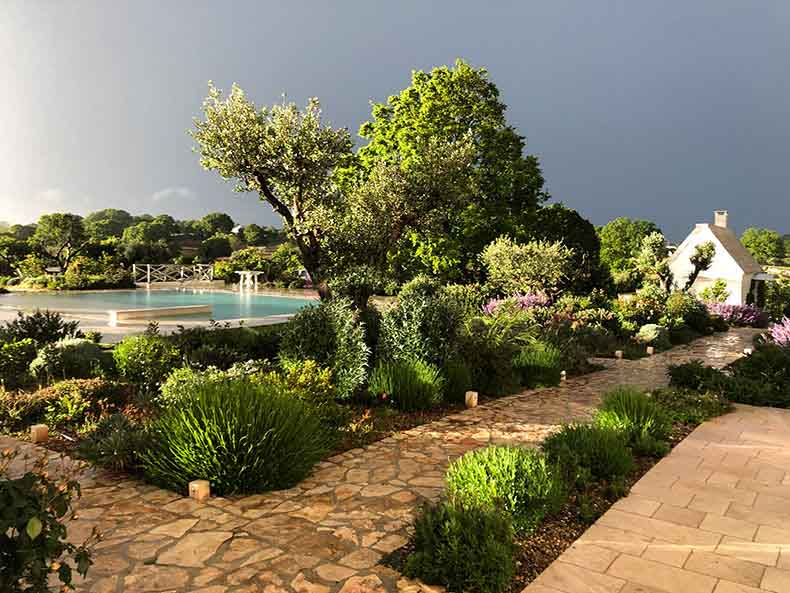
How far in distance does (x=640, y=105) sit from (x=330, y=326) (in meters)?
164

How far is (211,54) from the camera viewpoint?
6800cm

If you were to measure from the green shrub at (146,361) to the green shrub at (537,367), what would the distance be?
5.29 meters

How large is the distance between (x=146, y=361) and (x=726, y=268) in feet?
97.2

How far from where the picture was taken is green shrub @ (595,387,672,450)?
5691 millimetres

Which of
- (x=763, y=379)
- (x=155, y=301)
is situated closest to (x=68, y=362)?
(x=763, y=379)

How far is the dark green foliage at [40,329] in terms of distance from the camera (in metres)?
9.47

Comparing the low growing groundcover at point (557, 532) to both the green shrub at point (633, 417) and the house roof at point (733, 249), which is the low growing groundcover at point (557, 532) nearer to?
the green shrub at point (633, 417)

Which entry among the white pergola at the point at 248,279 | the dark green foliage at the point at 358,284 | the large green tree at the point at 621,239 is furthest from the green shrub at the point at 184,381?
the large green tree at the point at 621,239

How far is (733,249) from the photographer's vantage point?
3014cm

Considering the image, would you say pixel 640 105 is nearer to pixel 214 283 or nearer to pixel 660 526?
pixel 214 283

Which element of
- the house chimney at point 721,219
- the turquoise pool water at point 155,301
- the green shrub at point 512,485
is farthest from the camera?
the house chimney at point 721,219

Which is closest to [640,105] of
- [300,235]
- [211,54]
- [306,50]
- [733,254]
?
[306,50]

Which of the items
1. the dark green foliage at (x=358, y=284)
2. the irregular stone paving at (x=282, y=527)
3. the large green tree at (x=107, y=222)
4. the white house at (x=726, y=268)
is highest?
the large green tree at (x=107, y=222)

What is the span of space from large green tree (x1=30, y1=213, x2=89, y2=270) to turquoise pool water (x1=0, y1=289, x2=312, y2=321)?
950 centimetres
